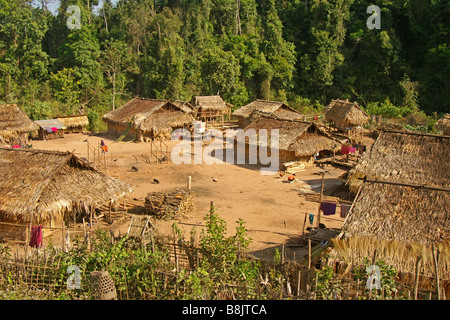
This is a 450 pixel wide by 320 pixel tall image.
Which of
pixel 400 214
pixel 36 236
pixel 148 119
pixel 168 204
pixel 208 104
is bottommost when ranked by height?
pixel 36 236

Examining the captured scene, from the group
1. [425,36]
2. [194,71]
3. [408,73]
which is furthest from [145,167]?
[425,36]

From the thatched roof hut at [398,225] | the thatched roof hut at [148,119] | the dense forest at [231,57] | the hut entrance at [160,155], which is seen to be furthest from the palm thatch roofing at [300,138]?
the dense forest at [231,57]

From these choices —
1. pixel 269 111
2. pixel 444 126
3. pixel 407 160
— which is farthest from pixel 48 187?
pixel 444 126

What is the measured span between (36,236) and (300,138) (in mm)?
13141

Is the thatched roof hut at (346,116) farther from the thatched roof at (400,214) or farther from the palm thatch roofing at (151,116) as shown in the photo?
the thatched roof at (400,214)

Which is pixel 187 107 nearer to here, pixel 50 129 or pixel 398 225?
pixel 50 129

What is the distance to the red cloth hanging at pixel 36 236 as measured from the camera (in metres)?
11.9

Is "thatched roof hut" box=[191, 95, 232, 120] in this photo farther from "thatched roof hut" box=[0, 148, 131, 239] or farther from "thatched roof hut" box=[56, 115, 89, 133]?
"thatched roof hut" box=[0, 148, 131, 239]

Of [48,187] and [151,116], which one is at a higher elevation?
[151,116]

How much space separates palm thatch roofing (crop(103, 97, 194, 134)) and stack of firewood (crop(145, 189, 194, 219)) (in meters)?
11.8

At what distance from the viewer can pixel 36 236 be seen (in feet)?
39.2

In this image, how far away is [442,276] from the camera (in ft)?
29.0
